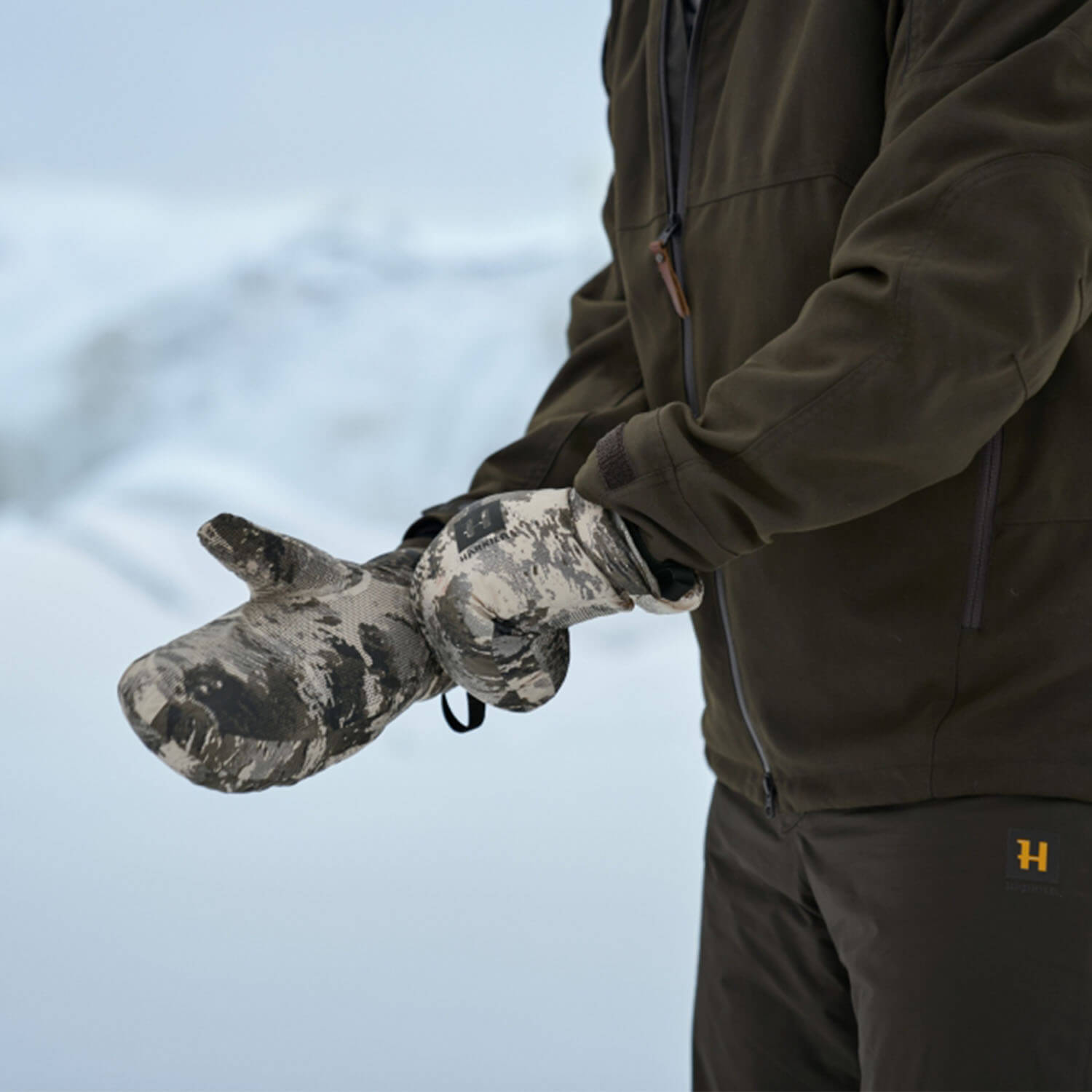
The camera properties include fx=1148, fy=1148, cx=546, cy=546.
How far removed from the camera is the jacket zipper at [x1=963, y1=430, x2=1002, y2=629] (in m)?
0.72

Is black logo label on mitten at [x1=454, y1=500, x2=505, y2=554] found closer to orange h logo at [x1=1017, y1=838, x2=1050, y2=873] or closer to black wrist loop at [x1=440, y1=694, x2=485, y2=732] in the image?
black wrist loop at [x1=440, y1=694, x2=485, y2=732]

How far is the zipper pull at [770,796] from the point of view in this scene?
34.5 inches

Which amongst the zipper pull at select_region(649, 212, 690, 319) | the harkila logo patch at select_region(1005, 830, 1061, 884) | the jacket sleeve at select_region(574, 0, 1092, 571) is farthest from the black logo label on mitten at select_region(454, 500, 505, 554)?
the harkila logo patch at select_region(1005, 830, 1061, 884)

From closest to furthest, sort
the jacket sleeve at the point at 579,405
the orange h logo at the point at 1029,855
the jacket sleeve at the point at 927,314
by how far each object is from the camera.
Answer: the jacket sleeve at the point at 927,314 < the orange h logo at the point at 1029,855 < the jacket sleeve at the point at 579,405

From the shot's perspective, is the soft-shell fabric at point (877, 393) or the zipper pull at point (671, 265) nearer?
the soft-shell fabric at point (877, 393)

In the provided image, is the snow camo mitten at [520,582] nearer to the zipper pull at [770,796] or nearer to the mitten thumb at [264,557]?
the mitten thumb at [264,557]

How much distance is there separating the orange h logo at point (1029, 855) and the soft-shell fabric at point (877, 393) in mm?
32

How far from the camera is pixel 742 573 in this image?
2.79 ft

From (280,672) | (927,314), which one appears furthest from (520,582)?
(927,314)

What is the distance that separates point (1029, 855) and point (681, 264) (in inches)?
19.1

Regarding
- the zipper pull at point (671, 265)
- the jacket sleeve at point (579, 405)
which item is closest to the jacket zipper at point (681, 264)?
the zipper pull at point (671, 265)

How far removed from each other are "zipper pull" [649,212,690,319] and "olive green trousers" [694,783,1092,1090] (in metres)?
0.39

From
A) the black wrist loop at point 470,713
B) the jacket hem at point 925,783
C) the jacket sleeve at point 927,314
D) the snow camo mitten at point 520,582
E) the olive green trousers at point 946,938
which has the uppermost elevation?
the jacket sleeve at point 927,314

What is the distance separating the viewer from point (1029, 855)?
0.72 m
